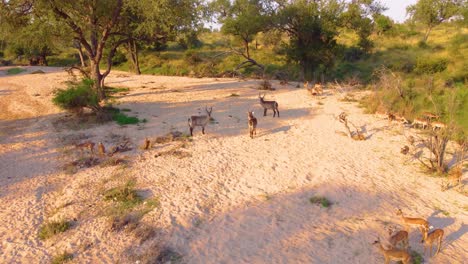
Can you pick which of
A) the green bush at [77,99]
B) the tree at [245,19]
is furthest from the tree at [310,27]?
the green bush at [77,99]

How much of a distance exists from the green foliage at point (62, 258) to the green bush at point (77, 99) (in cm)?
909

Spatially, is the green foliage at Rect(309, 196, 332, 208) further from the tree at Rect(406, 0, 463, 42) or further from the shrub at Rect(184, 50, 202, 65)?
the tree at Rect(406, 0, 463, 42)

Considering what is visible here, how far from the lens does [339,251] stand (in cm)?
680

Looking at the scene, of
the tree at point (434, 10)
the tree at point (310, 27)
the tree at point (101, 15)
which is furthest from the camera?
the tree at point (434, 10)

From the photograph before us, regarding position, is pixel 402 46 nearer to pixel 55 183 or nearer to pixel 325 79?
pixel 325 79

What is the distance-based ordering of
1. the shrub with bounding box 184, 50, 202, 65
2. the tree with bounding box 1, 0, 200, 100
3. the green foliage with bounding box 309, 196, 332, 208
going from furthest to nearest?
the shrub with bounding box 184, 50, 202, 65 < the tree with bounding box 1, 0, 200, 100 < the green foliage with bounding box 309, 196, 332, 208

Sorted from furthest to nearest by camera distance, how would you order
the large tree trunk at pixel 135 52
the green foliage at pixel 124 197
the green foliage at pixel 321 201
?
the large tree trunk at pixel 135 52, the green foliage at pixel 321 201, the green foliage at pixel 124 197

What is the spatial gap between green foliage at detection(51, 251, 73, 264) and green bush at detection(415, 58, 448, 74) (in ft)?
85.3

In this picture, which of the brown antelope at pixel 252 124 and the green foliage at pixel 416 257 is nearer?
the green foliage at pixel 416 257

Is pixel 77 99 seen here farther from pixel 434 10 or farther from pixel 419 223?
pixel 434 10

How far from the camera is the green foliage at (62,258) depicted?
644 centimetres

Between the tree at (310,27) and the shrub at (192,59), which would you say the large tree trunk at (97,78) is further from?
the shrub at (192,59)

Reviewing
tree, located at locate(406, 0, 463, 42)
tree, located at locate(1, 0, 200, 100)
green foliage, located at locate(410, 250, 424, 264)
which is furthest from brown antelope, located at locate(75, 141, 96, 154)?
tree, located at locate(406, 0, 463, 42)

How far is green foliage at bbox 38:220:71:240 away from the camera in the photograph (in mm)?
7269
